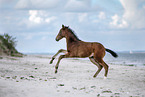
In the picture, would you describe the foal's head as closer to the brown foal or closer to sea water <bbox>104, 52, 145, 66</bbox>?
the brown foal

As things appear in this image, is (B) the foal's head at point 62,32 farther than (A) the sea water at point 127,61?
No

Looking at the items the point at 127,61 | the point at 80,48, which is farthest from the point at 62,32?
the point at 127,61

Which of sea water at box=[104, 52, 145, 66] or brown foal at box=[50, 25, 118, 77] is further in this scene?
sea water at box=[104, 52, 145, 66]

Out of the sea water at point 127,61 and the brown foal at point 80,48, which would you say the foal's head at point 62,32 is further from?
the sea water at point 127,61

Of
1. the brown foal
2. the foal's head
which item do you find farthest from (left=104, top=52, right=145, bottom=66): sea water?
the foal's head

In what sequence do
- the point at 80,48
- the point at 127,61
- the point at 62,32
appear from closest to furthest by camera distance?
the point at 80,48
the point at 62,32
the point at 127,61

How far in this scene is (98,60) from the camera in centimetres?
1090

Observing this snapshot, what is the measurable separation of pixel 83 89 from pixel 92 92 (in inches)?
20.7

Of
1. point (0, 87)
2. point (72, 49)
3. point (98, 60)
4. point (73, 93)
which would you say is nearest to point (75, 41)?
point (72, 49)

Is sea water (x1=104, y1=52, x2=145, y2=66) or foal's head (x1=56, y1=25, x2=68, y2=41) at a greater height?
foal's head (x1=56, y1=25, x2=68, y2=41)

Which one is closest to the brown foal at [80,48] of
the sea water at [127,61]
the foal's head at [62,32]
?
the foal's head at [62,32]

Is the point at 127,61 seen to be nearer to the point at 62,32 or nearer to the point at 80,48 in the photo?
the point at 62,32

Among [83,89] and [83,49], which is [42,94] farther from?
[83,49]

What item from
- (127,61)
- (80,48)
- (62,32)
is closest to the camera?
(80,48)
